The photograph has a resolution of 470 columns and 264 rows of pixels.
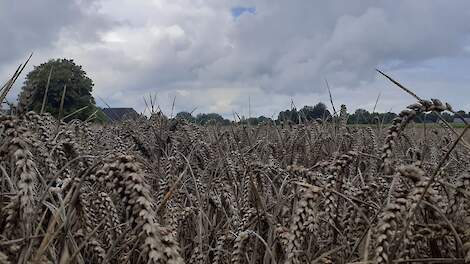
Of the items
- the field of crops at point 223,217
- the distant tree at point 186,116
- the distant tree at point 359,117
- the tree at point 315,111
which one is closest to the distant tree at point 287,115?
the tree at point 315,111

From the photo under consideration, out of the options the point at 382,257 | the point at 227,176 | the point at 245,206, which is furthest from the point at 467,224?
the point at 227,176

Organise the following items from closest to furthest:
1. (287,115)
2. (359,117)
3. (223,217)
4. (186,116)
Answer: (223,217), (186,116), (359,117), (287,115)

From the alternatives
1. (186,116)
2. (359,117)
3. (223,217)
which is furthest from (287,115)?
(223,217)

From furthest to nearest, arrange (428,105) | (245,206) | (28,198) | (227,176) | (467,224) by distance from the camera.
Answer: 1. (227,176)
2. (245,206)
3. (467,224)
4. (428,105)
5. (28,198)

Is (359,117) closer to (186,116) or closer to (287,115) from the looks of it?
(287,115)

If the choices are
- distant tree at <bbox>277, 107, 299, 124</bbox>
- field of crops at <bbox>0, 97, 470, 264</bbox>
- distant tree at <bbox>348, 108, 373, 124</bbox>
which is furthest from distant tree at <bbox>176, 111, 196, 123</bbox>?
field of crops at <bbox>0, 97, 470, 264</bbox>

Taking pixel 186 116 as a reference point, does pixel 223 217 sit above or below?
below

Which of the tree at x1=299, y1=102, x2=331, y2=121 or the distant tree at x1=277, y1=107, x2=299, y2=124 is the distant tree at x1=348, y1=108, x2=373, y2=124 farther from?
the distant tree at x1=277, y1=107, x2=299, y2=124

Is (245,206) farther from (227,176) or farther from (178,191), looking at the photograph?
(227,176)

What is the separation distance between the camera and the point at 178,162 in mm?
3105

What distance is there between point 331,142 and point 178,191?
2.49 metres

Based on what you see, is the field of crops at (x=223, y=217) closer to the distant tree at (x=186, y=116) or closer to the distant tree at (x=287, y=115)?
the distant tree at (x=186, y=116)

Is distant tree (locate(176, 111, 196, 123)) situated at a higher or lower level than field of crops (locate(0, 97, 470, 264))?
higher

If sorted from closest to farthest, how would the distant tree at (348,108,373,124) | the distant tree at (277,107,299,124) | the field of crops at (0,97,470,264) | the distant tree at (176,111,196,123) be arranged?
the field of crops at (0,97,470,264)
the distant tree at (176,111,196,123)
the distant tree at (348,108,373,124)
the distant tree at (277,107,299,124)
